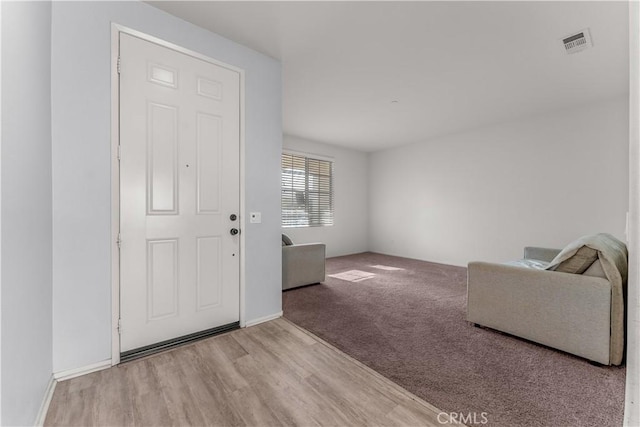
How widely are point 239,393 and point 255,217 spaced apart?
147cm

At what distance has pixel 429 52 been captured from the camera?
2.64 metres

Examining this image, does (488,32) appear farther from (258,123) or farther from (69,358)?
(69,358)

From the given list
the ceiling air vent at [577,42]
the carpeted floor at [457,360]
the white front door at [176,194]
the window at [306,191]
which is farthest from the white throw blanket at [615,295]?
the window at [306,191]

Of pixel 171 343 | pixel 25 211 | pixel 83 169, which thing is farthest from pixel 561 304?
pixel 83 169

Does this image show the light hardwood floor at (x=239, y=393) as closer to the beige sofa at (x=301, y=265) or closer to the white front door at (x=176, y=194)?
the white front door at (x=176, y=194)

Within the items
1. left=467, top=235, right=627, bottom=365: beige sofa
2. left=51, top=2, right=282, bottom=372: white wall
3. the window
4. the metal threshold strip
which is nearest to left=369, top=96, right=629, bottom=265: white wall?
the window

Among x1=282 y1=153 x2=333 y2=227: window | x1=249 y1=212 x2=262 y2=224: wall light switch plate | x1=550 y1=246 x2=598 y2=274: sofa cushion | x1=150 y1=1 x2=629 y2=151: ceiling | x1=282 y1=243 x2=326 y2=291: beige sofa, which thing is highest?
x1=150 y1=1 x2=629 y2=151: ceiling

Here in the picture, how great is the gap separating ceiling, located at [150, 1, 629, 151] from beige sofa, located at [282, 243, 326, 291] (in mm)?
2170

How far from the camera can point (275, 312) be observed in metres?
2.75

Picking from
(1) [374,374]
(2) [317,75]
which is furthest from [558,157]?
(1) [374,374]

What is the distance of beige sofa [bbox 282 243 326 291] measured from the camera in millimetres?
3660

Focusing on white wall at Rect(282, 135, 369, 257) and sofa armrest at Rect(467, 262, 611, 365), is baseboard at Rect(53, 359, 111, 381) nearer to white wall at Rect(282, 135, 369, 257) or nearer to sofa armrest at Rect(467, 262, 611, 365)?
sofa armrest at Rect(467, 262, 611, 365)

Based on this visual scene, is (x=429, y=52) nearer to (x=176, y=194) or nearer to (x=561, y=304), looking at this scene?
(x=561, y=304)

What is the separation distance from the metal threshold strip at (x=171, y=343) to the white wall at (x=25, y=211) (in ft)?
1.44
